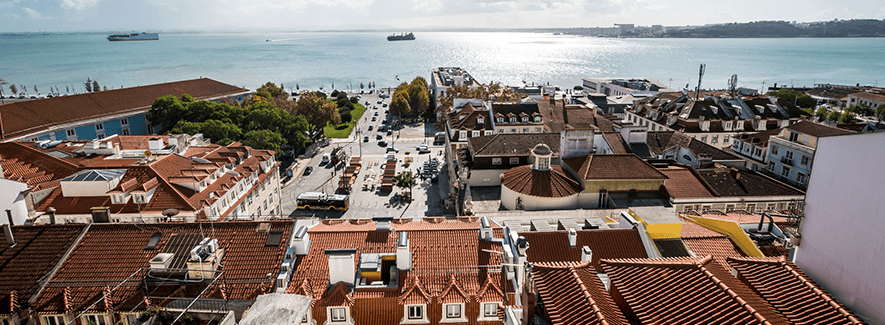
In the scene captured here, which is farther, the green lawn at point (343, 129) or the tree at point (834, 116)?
the green lawn at point (343, 129)

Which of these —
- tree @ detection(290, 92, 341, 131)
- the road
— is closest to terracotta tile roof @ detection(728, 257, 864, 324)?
→ the road

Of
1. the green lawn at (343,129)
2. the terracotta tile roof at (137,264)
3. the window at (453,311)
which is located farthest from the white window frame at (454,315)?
the green lawn at (343,129)

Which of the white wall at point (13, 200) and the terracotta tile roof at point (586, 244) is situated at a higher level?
the white wall at point (13, 200)

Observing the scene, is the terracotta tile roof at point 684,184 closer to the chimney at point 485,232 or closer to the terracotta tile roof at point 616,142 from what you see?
the terracotta tile roof at point 616,142

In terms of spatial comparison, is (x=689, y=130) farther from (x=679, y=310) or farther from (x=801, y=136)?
(x=679, y=310)

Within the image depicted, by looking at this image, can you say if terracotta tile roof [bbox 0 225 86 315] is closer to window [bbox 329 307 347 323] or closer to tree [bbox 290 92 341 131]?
window [bbox 329 307 347 323]

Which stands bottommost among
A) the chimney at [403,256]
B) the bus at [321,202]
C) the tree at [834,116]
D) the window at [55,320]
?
the bus at [321,202]

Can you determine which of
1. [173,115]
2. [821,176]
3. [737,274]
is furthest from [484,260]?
[173,115]
